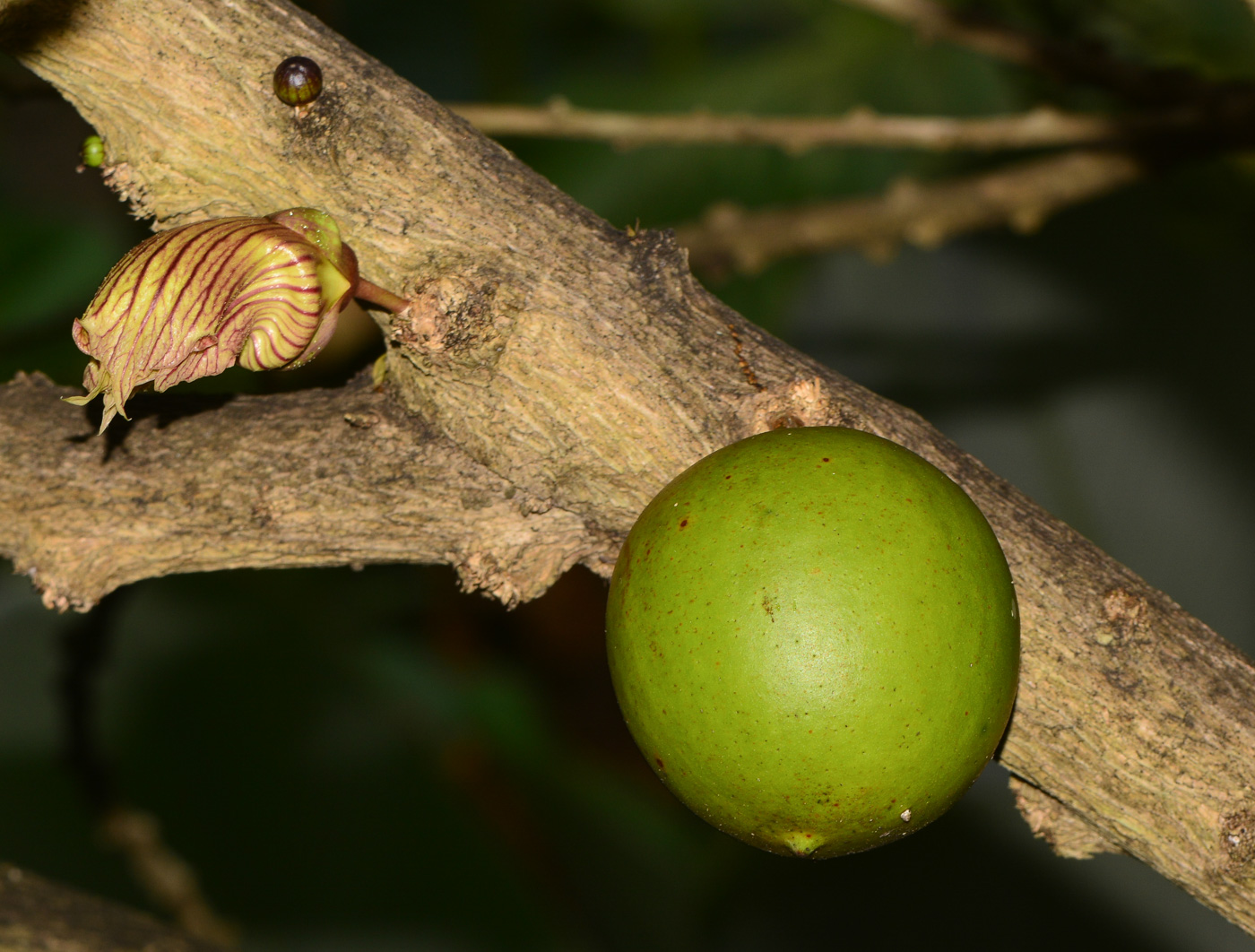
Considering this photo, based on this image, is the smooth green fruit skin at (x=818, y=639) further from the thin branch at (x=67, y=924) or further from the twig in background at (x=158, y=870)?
the twig in background at (x=158, y=870)

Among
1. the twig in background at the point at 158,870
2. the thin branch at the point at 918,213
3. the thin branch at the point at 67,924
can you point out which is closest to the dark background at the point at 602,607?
the thin branch at the point at 918,213

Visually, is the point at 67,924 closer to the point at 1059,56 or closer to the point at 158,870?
the point at 158,870

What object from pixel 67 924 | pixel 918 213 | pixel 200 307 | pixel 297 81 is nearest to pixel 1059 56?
pixel 918 213

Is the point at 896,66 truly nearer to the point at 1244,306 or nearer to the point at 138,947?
the point at 1244,306

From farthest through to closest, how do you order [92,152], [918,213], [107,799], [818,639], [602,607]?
[602,607]
[918,213]
[107,799]
[92,152]
[818,639]

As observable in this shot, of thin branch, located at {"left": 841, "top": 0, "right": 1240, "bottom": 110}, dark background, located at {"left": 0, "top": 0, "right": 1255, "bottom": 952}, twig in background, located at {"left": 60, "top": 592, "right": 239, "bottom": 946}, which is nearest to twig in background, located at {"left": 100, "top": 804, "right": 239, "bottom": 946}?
twig in background, located at {"left": 60, "top": 592, "right": 239, "bottom": 946}

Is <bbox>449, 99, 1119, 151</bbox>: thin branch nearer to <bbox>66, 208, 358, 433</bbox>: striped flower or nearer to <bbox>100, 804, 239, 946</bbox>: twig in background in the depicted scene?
<bbox>66, 208, 358, 433</bbox>: striped flower
